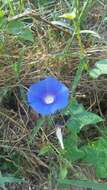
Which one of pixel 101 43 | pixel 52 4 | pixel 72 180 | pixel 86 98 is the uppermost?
pixel 52 4

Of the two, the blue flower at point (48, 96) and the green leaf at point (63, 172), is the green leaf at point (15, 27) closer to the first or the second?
the blue flower at point (48, 96)

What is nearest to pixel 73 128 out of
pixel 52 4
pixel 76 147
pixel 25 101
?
pixel 76 147

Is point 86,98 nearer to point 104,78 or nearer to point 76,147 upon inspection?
point 104,78

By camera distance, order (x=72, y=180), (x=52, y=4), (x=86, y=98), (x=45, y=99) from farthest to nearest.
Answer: (x=52, y=4) → (x=86, y=98) → (x=45, y=99) → (x=72, y=180)

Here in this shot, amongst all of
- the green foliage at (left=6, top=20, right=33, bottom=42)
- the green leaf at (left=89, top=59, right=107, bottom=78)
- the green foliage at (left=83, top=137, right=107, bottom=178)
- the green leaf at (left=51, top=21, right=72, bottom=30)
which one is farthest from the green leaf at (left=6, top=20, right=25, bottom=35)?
the green foliage at (left=83, top=137, right=107, bottom=178)

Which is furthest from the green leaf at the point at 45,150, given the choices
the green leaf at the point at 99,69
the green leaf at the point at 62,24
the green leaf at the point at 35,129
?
the green leaf at the point at 62,24

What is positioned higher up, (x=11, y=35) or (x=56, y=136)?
(x=11, y=35)
